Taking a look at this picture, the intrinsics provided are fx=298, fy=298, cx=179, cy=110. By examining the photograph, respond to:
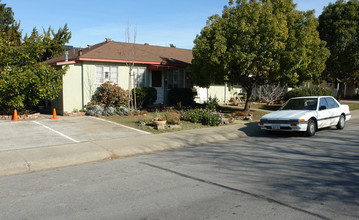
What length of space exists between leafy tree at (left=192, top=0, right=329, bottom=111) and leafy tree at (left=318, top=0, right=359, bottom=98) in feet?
23.2

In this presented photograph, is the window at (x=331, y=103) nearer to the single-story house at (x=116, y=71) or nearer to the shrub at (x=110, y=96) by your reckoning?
the single-story house at (x=116, y=71)

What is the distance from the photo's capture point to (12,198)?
5.02 meters

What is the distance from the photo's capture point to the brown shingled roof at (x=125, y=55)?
672 inches

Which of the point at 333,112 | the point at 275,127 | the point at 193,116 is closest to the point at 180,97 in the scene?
the point at 193,116

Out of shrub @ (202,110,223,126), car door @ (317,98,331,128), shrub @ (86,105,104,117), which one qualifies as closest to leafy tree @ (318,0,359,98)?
car door @ (317,98,331,128)

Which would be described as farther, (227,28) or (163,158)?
(227,28)

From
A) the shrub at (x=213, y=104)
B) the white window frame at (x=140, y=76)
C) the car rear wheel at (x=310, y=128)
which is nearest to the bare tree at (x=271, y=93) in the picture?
the shrub at (x=213, y=104)

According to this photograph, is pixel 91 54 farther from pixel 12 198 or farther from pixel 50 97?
pixel 12 198

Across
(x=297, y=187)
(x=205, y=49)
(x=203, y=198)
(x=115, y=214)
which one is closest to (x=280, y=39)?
(x=205, y=49)

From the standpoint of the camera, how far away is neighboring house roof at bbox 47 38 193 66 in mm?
17030

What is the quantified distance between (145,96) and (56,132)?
7256 millimetres

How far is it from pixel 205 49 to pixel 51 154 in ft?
32.2

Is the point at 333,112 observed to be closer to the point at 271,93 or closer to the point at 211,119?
the point at 211,119

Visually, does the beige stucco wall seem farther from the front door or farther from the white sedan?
the white sedan
